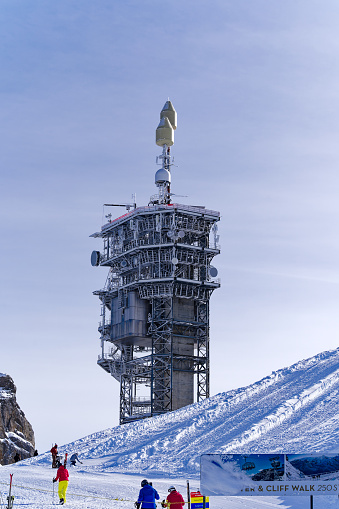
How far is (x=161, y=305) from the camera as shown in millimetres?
80000

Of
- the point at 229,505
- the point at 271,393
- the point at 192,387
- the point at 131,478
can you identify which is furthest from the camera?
the point at 192,387

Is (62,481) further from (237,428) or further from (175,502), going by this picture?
(237,428)

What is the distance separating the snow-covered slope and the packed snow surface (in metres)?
0.06

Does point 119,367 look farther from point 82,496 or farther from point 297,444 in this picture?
point 82,496

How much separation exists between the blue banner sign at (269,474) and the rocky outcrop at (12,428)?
126 meters

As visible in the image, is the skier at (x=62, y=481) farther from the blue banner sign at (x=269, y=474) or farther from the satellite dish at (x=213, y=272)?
the satellite dish at (x=213, y=272)

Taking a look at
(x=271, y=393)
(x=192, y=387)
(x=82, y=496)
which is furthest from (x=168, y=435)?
(x=192, y=387)

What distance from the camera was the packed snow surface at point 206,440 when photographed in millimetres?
31062

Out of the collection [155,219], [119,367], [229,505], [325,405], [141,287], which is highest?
[155,219]

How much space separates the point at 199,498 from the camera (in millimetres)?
24031

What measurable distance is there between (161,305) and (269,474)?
2274 inches

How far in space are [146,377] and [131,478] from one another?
44.9 meters

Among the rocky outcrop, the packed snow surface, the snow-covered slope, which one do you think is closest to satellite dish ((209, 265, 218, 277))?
the snow-covered slope

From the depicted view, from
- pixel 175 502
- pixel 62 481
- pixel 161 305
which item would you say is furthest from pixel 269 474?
pixel 161 305
